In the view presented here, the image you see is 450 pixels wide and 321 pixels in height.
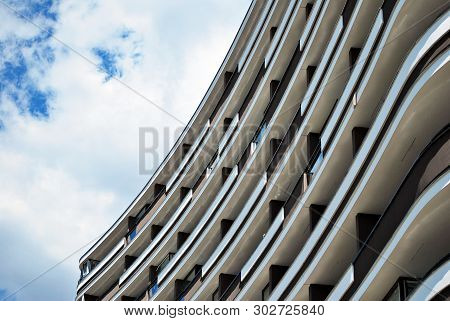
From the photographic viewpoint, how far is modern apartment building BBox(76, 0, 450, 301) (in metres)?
19.3

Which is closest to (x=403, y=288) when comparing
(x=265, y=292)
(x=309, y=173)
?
(x=309, y=173)

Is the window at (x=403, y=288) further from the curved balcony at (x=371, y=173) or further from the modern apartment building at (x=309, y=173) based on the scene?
the curved balcony at (x=371, y=173)

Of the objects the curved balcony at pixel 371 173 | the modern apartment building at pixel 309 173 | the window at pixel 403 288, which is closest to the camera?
the curved balcony at pixel 371 173

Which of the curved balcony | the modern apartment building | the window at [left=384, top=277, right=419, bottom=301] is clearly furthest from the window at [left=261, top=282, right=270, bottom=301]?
the window at [left=384, top=277, right=419, bottom=301]

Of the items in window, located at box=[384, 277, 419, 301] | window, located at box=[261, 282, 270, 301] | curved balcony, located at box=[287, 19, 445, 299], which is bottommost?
window, located at box=[384, 277, 419, 301]

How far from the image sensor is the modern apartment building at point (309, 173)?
19266 mm

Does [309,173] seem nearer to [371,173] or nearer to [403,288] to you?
[371,173]

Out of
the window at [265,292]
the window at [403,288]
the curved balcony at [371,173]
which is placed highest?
the window at [265,292]

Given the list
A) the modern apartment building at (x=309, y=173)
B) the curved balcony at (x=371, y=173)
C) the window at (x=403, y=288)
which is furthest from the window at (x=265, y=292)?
the window at (x=403, y=288)

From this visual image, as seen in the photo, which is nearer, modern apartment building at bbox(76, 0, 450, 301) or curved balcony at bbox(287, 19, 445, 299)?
curved balcony at bbox(287, 19, 445, 299)

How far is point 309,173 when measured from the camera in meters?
28.4

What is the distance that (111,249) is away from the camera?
5422 centimetres

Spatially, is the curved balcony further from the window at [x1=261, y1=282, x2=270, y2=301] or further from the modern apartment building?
the window at [x1=261, y1=282, x2=270, y2=301]

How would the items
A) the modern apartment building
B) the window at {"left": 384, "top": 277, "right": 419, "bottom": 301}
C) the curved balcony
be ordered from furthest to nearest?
the window at {"left": 384, "top": 277, "right": 419, "bottom": 301}
the modern apartment building
the curved balcony
